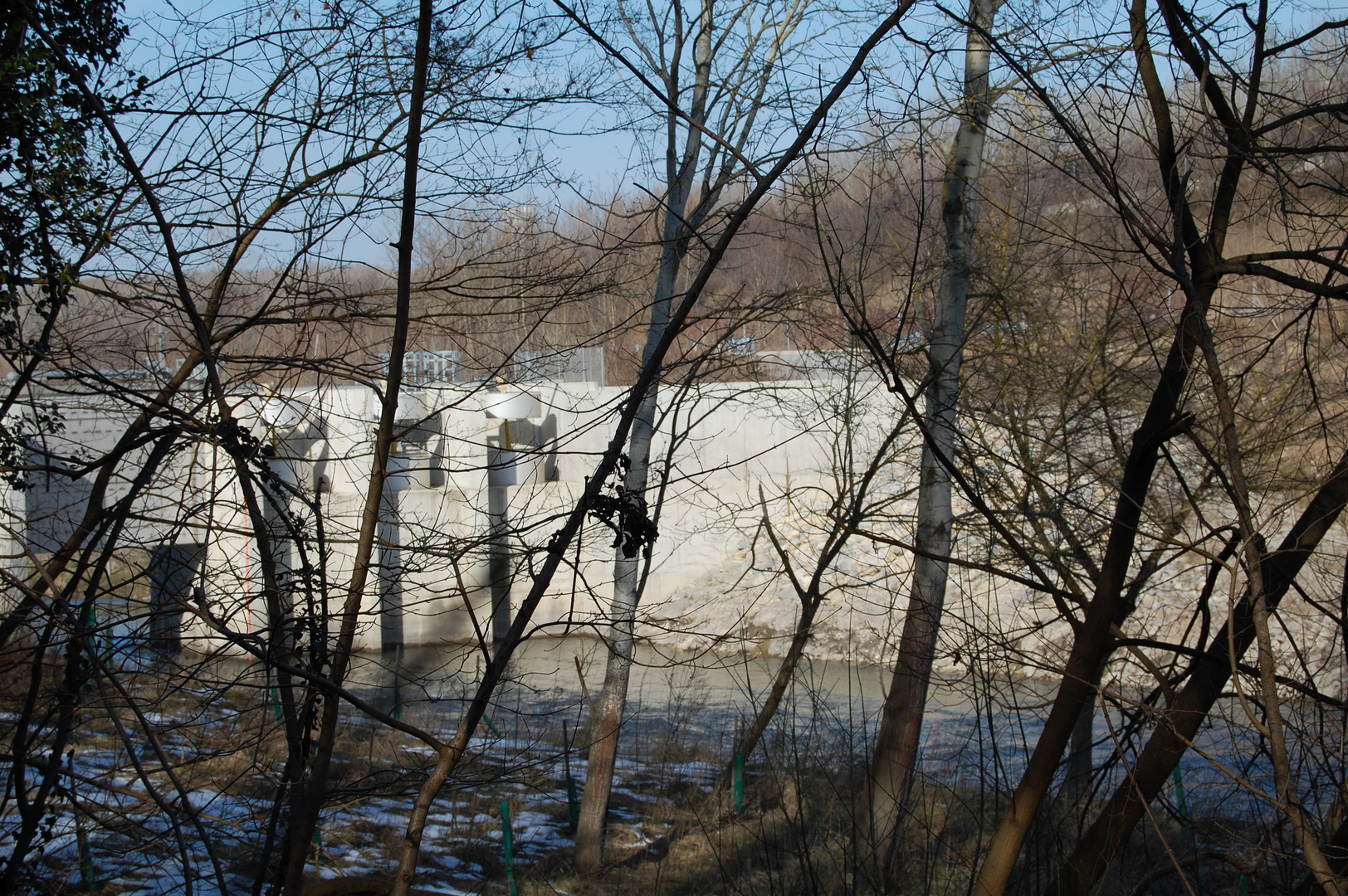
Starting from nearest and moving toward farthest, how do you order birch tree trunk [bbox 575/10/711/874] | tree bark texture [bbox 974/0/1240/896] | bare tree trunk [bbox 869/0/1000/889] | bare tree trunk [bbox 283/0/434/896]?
bare tree trunk [bbox 283/0/434/896] < tree bark texture [bbox 974/0/1240/896] < bare tree trunk [bbox 869/0/1000/889] < birch tree trunk [bbox 575/10/711/874]

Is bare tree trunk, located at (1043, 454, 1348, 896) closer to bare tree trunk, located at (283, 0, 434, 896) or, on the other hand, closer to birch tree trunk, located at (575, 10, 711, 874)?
bare tree trunk, located at (283, 0, 434, 896)

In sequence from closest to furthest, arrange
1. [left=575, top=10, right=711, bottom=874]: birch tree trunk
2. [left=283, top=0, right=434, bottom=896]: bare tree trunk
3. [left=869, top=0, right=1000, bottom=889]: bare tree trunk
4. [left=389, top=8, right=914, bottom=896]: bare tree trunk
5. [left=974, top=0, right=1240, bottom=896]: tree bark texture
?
1. [left=389, top=8, right=914, bottom=896]: bare tree trunk
2. [left=283, top=0, right=434, bottom=896]: bare tree trunk
3. [left=974, top=0, right=1240, bottom=896]: tree bark texture
4. [left=869, top=0, right=1000, bottom=889]: bare tree trunk
5. [left=575, top=10, right=711, bottom=874]: birch tree trunk

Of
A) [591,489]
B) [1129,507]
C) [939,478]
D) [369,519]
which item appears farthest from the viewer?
[939,478]

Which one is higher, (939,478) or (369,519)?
(939,478)

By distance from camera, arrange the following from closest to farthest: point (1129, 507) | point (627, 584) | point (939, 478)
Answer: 1. point (1129, 507)
2. point (939, 478)
3. point (627, 584)

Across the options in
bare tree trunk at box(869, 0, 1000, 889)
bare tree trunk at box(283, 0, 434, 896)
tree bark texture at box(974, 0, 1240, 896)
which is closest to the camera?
bare tree trunk at box(283, 0, 434, 896)

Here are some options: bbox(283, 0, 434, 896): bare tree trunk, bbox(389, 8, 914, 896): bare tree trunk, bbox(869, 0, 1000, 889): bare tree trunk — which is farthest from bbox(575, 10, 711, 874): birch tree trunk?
bbox(389, 8, 914, 896): bare tree trunk

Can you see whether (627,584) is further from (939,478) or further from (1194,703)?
(1194,703)

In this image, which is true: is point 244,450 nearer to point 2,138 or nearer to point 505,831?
point 2,138

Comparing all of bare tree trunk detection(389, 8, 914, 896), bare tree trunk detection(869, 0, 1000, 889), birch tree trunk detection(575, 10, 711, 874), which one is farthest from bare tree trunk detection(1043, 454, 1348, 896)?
birch tree trunk detection(575, 10, 711, 874)

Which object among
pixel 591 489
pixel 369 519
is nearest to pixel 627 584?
pixel 369 519

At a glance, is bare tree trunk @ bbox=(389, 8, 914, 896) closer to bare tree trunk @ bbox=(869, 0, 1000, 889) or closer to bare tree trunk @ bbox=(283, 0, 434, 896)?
bare tree trunk @ bbox=(283, 0, 434, 896)

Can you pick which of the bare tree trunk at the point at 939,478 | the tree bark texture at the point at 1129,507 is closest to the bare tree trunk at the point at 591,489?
the tree bark texture at the point at 1129,507

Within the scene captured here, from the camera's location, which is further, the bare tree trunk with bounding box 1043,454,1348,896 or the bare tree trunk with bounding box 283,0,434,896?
the bare tree trunk with bounding box 1043,454,1348,896
